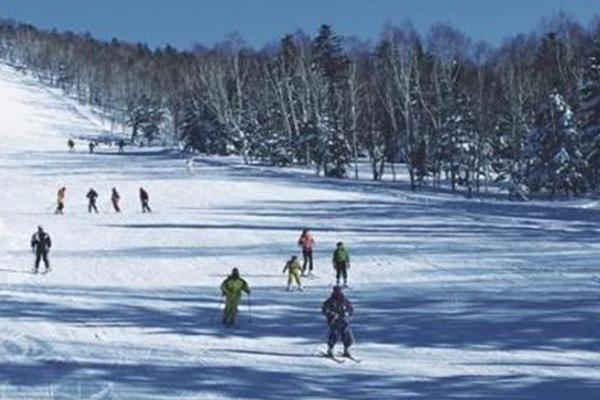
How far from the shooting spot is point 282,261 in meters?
29.4

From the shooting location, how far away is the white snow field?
15586mm

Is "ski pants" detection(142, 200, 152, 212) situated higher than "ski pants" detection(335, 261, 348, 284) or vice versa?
"ski pants" detection(142, 200, 152, 212)

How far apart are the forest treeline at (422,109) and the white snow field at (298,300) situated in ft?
34.5

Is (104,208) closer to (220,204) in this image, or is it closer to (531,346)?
(220,204)

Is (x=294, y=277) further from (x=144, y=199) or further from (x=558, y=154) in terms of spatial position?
(x=558, y=154)

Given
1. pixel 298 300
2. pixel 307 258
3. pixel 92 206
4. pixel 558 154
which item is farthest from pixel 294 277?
pixel 558 154

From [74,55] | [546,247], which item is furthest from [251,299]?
[74,55]

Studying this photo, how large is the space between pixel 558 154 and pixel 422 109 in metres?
15.6

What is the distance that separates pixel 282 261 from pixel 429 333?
10.7 metres

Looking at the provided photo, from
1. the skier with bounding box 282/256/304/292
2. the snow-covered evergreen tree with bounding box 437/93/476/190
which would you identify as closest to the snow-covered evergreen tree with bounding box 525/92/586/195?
the snow-covered evergreen tree with bounding box 437/93/476/190

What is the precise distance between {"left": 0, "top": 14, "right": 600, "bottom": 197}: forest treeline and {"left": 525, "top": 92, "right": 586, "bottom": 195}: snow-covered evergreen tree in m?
0.07

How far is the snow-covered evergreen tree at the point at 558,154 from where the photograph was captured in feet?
176

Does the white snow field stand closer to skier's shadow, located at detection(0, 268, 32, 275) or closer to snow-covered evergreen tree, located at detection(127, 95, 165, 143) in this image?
skier's shadow, located at detection(0, 268, 32, 275)

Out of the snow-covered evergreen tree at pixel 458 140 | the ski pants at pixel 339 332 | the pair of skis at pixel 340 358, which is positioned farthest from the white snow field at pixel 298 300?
the snow-covered evergreen tree at pixel 458 140
